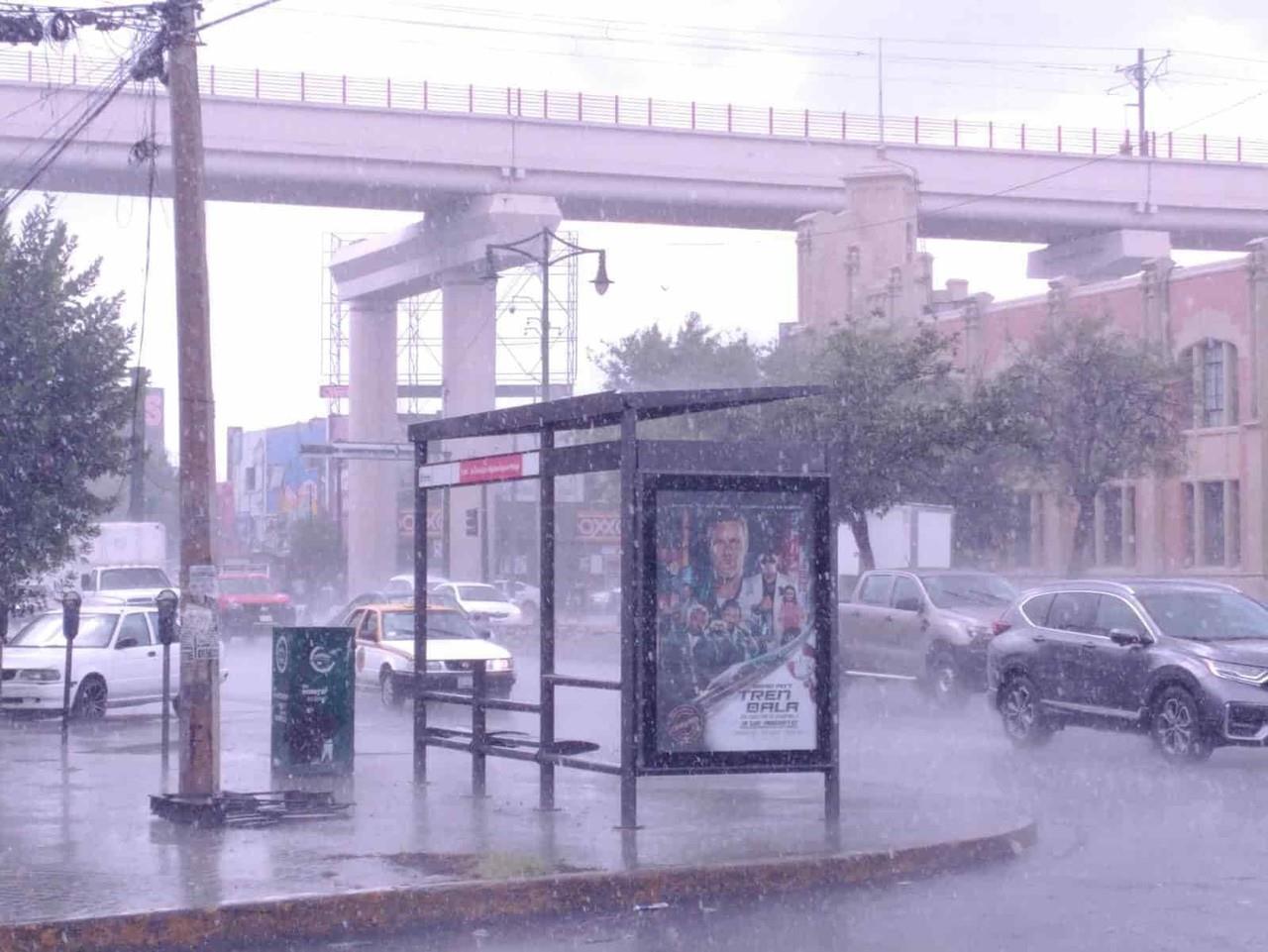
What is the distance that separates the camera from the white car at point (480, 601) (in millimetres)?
42594

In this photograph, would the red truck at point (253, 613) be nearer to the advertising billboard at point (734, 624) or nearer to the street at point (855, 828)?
the street at point (855, 828)

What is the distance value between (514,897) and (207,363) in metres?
4.99

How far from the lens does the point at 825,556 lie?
12453 millimetres

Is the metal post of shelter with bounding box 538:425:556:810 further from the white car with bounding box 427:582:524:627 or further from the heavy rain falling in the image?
the white car with bounding box 427:582:524:627

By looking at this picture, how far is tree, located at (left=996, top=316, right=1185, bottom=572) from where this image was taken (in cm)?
3703

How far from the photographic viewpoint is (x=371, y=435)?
63906 millimetres

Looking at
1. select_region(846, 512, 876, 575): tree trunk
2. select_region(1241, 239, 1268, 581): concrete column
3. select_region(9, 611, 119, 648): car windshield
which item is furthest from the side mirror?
select_region(1241, 239, 1268, 581): concrete column

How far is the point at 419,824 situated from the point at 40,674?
1296 cm

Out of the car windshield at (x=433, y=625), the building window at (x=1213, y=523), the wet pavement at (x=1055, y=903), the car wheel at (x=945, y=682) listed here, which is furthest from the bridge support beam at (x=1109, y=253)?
the wet pavement at (x=1055, y=903)

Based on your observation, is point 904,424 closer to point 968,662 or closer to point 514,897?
Result: point 968,662

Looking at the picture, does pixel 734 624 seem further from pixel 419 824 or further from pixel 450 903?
pixel 450 903

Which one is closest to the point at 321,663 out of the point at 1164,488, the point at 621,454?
the point at 621,454

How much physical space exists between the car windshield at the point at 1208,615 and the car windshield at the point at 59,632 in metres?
14.4

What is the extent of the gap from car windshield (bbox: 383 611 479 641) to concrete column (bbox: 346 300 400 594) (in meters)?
36.1
